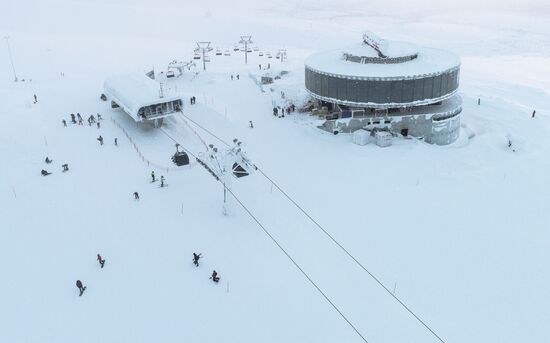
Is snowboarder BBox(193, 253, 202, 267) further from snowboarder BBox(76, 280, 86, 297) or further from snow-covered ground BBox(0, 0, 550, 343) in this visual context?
snowboarder BBox(76, 280, 86, 297)

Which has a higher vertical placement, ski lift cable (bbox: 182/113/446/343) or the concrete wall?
the concrete wall

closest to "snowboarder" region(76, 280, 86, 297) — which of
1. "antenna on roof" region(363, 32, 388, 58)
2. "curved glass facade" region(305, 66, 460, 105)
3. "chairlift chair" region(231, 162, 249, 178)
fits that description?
"chairlift chair" region(231, 162, 249, 178)

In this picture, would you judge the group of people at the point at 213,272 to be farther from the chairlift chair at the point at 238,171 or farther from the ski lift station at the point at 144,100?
the ski lift station at the point at 144,100

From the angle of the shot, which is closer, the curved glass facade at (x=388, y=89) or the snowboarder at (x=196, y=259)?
the snowboarder at (x=196, y=259)

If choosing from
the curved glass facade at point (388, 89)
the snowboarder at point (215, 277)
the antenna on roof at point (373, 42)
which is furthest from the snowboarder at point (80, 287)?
the antenna on roof at point (373, 42)

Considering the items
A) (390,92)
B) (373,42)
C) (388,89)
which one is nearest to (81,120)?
(388,89)

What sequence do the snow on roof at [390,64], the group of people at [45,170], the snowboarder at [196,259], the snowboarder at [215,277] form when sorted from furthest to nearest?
the snow on roof at [390,64]
the group of people at [45,170]
the snowboarder at [196,259]
the snowboarder at [215,277]
